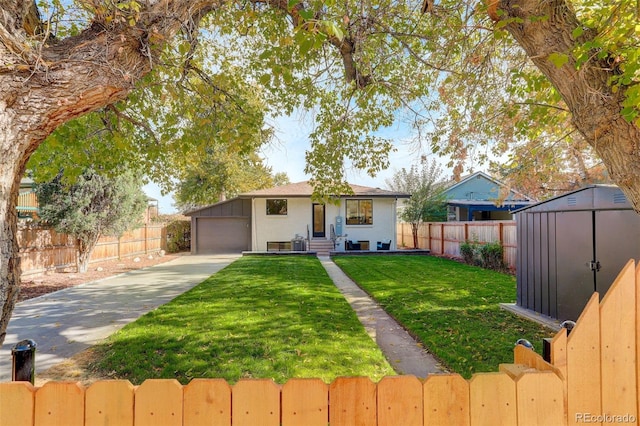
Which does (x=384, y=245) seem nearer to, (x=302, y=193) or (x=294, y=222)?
(x=294, y=222)

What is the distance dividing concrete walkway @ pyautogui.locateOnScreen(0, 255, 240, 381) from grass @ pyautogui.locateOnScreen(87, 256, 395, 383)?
551 millimetres

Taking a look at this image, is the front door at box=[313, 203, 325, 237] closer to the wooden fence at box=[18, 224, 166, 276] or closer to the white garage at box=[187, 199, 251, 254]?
the white garage at box=[187, 199, 251, 254]

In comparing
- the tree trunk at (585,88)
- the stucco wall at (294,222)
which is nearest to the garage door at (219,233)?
the stucco wall at (294,222)

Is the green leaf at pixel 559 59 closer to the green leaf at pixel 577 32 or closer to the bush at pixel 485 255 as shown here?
the green leaf at pixel 577 32

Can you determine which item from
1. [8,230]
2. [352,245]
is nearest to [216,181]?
[352,245]

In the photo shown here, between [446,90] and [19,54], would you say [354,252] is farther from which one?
[19,54]

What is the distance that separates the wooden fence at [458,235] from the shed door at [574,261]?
6841 millimetres

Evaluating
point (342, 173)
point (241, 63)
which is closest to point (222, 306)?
point (342, 173)

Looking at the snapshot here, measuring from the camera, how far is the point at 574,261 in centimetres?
600

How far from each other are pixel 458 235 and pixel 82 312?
1538 centimetres

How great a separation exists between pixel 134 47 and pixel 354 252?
17.7 metres

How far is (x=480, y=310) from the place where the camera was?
23.0 ft

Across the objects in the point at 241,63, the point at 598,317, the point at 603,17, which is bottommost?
the point at 598,317

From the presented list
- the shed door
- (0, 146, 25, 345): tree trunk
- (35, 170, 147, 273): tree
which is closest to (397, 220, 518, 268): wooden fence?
the shed door
